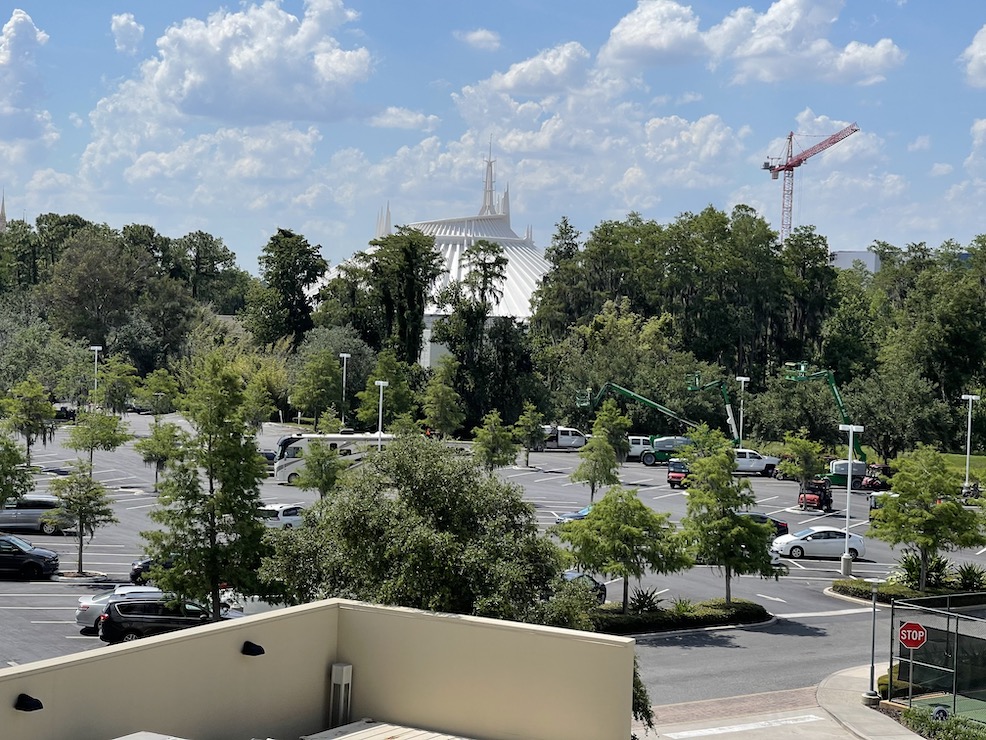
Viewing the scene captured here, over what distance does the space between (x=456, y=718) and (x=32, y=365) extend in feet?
244

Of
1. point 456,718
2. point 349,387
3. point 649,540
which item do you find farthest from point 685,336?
point 456,718

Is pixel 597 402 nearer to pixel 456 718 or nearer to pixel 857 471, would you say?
pixel 857 471

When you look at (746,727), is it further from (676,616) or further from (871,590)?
(871,590)

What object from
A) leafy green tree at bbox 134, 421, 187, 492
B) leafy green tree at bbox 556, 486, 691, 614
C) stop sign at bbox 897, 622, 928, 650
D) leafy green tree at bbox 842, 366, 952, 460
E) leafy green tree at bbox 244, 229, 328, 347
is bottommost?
stop sign at bbox 897, 622, 928, 650

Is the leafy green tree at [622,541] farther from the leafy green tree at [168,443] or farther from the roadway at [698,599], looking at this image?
the leafy green tree at [168,443]

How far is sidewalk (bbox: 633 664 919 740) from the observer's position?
71.5ft

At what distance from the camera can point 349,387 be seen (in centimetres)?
7731

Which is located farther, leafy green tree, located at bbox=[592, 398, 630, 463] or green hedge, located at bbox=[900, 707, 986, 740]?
leafy green tree, located at bbox=[592, 398, 630, 463]

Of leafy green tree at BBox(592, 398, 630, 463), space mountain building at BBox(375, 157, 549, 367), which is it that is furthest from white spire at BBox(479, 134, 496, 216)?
leafy green tree at BBox(592, 398, 630, 463)

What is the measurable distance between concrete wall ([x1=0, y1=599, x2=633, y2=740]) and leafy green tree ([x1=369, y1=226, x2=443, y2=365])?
6719 centimetres

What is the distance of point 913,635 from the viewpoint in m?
23.7

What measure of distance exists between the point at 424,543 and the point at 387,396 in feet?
170

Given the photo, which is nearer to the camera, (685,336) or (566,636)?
(566,636)

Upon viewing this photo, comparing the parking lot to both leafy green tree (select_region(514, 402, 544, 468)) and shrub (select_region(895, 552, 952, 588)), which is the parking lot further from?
shrub (select_region(895, 552, 952, 588))
